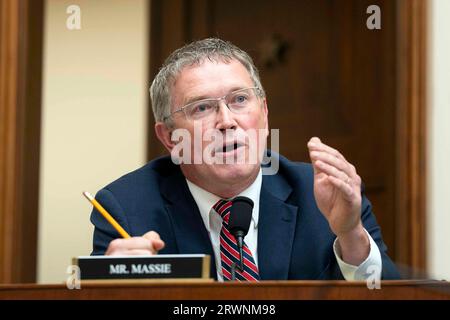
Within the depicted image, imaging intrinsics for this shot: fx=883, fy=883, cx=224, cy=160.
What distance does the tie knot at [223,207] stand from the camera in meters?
2.21

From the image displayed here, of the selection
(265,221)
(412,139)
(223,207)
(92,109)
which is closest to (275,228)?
(265,221)

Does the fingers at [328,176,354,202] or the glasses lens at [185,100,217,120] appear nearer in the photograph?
the fingers at [328,176,354,202]

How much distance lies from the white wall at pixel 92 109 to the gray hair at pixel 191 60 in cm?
188

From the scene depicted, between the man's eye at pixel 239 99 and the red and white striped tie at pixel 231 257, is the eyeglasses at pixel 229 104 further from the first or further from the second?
the red and white striped tie at pixel 231 257

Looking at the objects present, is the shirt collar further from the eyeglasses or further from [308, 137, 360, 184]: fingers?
[308, 137, 360, 184]: fingers

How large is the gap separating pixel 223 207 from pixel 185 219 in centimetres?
10

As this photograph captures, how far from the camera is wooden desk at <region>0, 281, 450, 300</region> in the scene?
146cm

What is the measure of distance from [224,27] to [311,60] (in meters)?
0.46

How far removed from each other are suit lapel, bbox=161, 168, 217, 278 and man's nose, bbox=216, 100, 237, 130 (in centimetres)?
20

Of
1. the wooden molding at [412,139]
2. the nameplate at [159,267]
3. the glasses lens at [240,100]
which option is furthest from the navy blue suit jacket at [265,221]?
the wooden molding at [412,139]

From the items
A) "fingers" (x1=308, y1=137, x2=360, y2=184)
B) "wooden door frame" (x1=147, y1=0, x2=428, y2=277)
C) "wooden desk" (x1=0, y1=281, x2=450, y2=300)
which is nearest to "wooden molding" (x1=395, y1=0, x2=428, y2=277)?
"wooden door frame" (x1=147, y1=0, x2=428, y2=277)

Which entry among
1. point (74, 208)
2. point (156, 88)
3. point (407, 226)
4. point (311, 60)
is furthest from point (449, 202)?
point (74, 208)

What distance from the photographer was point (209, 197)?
7.47ft

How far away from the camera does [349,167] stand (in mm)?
1957
